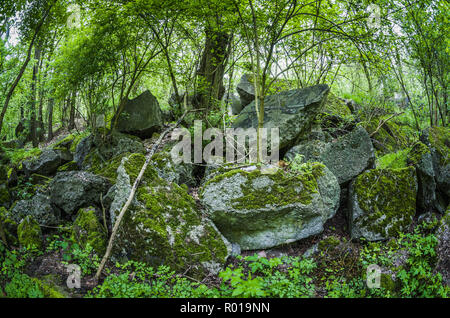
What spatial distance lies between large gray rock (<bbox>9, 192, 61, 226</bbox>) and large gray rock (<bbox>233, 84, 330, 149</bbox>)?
4521 mm

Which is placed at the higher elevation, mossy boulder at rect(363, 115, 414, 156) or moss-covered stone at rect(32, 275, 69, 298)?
mossy boulder at rect(363, 115, 414, 156)

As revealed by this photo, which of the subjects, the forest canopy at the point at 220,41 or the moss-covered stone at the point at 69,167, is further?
the moss-covered stone at the point at 69,167

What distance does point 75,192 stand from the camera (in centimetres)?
520

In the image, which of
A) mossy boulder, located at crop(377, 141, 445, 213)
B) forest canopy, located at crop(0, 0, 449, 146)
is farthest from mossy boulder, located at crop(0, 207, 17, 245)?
mossy boulder, located at crop(377, 141, 445, 213)

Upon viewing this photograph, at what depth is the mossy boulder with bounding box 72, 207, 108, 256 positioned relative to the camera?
4.22 metres

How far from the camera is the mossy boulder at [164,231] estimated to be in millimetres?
3967

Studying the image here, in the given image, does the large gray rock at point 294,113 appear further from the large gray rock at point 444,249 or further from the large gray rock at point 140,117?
the large gray rock at point 444,249

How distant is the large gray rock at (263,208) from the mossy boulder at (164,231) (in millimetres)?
317

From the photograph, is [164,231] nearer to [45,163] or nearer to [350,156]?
[350,156]

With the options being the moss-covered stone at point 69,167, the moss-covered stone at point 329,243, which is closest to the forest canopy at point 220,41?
the moss-covered stone at point 69,167

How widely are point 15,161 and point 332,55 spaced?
962cm

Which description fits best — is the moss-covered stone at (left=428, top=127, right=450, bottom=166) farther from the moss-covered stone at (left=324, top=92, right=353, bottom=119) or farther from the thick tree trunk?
the thick tree trunk

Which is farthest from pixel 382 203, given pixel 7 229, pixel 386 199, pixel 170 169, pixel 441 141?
pixel 7 229

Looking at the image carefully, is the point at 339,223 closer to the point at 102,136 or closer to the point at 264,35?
the point at 264,35
